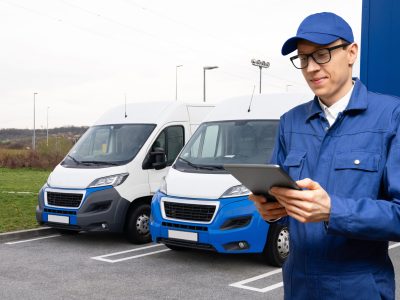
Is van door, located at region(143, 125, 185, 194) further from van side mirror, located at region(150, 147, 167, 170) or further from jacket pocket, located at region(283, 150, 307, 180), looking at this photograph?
jacket pocket, located at region(283, 150, 307, 180)

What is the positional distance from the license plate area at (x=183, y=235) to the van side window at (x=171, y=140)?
2170 mm

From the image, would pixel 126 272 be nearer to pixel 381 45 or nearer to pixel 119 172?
pixel 119 172

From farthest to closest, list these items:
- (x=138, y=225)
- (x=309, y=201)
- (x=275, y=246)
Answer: (x=138, y=225), (x=275, y=246), (x=309, y=201)

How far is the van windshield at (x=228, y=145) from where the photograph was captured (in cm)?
727

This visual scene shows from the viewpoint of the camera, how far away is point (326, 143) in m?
2.05

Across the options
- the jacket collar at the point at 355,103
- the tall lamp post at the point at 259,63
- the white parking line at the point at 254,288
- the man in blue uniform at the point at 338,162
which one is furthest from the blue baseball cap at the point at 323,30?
the tall lamp post at the point at 259,63

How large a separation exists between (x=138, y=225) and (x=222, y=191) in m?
2.34

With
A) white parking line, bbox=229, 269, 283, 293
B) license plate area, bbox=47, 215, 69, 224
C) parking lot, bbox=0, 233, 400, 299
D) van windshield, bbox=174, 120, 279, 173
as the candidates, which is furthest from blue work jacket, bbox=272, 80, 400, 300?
license plate area, bbox=47, 215, 69, 224

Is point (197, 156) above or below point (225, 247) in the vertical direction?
above

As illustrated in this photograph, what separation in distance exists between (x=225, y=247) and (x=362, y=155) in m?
4.87

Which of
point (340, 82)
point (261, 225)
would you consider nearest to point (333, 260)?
point (340, 82)

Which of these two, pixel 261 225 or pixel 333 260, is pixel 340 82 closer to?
pixel 333 260

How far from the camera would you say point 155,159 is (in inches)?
346

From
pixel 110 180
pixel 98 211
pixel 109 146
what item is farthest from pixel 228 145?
pixel 109 146
